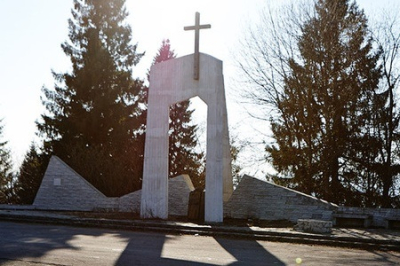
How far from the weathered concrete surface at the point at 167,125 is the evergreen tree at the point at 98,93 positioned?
12.2 meters

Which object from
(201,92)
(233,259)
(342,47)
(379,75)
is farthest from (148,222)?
(379,75)

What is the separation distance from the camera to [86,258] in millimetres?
8156

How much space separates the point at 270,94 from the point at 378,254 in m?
14.6

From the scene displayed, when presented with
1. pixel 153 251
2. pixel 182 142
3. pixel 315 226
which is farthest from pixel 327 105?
pixel 153 251

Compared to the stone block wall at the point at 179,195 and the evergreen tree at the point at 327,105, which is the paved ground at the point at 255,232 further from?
the evergreen tree at the point at 327,105

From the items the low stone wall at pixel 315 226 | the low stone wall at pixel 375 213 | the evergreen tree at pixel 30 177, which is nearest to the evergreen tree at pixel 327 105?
the low stone wall at pixel 375 213

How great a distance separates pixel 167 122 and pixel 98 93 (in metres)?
15.6

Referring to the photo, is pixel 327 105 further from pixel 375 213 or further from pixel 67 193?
pixel 67 193

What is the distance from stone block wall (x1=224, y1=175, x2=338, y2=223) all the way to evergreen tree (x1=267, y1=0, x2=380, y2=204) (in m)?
7.01

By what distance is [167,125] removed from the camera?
15844 mm

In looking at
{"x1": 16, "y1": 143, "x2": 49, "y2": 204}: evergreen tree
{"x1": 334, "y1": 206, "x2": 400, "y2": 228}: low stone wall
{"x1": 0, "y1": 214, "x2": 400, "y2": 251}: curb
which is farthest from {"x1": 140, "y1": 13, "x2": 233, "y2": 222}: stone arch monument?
{"x1": 16, "y1": 143, "x2": 49, "y2": 204}: evergreen tree

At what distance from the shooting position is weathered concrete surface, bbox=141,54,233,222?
48.7 feet

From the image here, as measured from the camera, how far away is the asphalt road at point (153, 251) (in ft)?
26.7

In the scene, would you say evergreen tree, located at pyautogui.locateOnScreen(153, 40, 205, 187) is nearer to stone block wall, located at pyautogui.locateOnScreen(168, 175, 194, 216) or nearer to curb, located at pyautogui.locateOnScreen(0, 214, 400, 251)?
stone block wall, located at pyautogui.locateOnScreen(168, 175, 194, 216)
